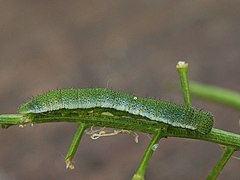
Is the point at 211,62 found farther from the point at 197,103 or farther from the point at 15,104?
the point at 15,104

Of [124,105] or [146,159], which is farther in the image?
[124,105]

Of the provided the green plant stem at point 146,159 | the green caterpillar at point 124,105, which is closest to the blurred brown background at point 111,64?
the green caterpillar at point 124,105

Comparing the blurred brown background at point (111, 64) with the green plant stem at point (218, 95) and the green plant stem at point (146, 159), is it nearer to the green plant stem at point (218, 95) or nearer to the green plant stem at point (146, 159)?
the green plant stem at point (218, 95)

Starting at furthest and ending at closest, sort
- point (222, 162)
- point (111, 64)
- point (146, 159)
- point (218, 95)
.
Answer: point (111, 64) < point (218, 95) < point (222, 162) < point (146, 159)

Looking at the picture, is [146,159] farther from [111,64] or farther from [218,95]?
[111,64]

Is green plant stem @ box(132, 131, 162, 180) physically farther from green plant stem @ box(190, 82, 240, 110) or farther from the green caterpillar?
green plant stem @ box(190, 82, 240, 110)

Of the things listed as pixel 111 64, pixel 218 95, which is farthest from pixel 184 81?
pixel 111 64
